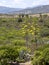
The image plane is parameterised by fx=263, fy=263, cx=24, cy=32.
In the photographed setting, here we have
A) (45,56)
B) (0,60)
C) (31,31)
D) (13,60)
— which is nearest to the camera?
(45,56)

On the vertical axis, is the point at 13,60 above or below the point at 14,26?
above

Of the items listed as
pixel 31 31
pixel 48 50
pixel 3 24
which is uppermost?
pixel 48 50

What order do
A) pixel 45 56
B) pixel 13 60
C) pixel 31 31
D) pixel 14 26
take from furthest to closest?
pixel 14 26
pixel 31 31
pixel 13 60
pixel 45 56

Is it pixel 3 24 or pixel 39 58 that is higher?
pixel 39 58

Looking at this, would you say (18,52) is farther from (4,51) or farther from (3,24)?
(3,24)

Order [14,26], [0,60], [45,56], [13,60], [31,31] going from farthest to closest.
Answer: [14,26] → [31,31] → [13,60] → [0,60] → [45,56]

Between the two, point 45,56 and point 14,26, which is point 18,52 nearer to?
point 45,56

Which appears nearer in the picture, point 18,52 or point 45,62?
point 45,62

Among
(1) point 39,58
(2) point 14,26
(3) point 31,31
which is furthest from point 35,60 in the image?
(2) point 14,26

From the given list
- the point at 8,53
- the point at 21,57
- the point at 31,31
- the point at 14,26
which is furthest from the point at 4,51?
the point at 14,26

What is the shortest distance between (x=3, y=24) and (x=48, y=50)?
6151 cm

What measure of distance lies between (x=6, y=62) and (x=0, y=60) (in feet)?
2.14

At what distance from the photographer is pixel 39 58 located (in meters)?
25.1

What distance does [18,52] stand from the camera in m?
28.8
